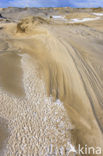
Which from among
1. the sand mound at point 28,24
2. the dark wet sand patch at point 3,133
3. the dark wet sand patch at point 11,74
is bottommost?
the dark wet sand patch at point 3,133

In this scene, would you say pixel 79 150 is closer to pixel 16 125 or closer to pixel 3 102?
pixel 16 125

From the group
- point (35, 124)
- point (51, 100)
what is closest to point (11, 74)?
point (51, 100)

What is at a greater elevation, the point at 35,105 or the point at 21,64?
the point at 21,64

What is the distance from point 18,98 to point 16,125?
0.42 m

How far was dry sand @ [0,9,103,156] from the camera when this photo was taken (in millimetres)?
1435

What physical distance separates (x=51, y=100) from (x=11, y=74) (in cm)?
85

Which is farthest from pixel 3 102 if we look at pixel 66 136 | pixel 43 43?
pixel 43 43

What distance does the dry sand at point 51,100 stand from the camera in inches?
56.5

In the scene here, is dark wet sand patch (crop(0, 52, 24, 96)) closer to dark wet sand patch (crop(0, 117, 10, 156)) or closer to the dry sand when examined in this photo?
the dry sand

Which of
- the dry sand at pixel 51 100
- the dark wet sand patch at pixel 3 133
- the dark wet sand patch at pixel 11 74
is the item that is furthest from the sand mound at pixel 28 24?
the dark wet sand patch at pixel 3 133

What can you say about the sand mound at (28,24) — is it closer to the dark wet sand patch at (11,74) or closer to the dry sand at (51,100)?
the dry sand at (51,100)

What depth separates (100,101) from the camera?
6.30ft

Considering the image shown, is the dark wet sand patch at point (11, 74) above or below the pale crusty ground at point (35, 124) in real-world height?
above

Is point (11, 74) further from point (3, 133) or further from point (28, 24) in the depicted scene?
point (28, 24)
